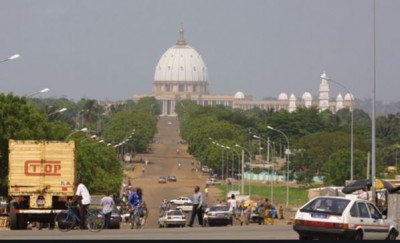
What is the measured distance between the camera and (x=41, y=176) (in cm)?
3959

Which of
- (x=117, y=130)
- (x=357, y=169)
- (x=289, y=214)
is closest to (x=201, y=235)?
(x=289, y=214)

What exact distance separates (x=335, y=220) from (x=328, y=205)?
59 cm

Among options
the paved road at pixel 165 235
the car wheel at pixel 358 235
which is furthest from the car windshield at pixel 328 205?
the paved road at pixel 165 235

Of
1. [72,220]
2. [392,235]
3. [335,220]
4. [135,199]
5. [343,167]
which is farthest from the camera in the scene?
[343,167]

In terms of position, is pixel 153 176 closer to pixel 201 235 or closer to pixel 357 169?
pixel 357 169

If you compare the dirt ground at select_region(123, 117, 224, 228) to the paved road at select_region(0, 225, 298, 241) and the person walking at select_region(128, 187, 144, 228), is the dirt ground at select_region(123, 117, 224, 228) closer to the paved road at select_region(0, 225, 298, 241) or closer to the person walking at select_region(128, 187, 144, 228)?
the person walking at select_region(128, 187, 144, 228)

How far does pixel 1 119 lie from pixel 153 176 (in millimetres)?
76321

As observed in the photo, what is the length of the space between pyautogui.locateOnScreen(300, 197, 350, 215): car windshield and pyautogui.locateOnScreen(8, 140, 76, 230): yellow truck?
1122 cm

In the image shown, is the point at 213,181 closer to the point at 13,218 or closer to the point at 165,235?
the point at 13,218

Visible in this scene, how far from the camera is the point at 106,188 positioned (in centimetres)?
8619

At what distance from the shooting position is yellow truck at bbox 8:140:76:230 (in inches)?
1551

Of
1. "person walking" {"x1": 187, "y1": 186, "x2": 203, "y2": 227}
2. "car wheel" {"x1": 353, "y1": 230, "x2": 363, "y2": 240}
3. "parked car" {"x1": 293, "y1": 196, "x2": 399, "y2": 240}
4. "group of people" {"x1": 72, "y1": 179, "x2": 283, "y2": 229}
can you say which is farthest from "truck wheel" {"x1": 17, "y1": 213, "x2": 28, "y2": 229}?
"car wheel" {"x1": 353, "y1": 230, "x2": 363, "y2": 240}

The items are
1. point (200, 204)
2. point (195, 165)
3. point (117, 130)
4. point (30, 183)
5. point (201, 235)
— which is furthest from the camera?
point (117, 130)

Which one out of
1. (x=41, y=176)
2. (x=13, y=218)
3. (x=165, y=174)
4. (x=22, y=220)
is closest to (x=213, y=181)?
(x=165, y=174)
